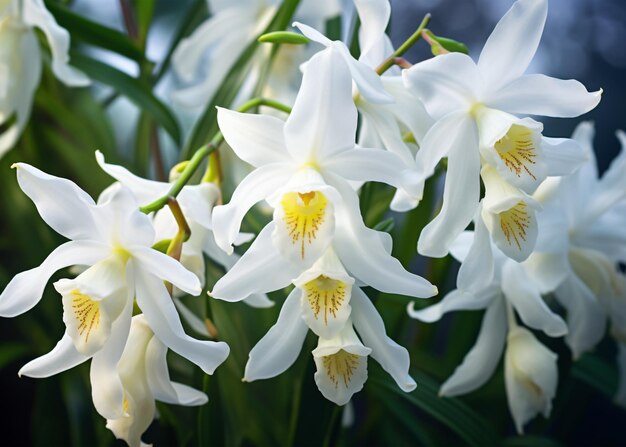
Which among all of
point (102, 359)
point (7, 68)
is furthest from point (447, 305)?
point (7, 68)

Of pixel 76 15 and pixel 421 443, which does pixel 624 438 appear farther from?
pixel 76 15

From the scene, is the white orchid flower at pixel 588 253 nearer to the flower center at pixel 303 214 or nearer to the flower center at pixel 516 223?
the flower center at pixel 516 223

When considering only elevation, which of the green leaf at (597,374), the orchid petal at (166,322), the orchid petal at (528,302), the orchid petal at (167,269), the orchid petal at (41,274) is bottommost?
the green leaf at (597,374)

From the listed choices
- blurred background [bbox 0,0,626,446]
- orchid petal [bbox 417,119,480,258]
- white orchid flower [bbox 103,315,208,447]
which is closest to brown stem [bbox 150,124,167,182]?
blurred background [bbox 0,0,626,446]

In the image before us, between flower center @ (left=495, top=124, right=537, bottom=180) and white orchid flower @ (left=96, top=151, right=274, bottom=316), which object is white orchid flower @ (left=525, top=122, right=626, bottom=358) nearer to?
flower center @ (left=495, top=124, right=537, bottom=180)

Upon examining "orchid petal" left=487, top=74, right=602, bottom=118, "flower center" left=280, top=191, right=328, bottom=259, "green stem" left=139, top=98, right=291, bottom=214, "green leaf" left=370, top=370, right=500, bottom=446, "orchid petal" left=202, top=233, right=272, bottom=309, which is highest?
"orchid petal" left=487, top=74, right=602, bottom=118

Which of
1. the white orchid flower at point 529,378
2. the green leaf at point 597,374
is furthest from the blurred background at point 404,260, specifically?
the white orchid flower at point 529,378
